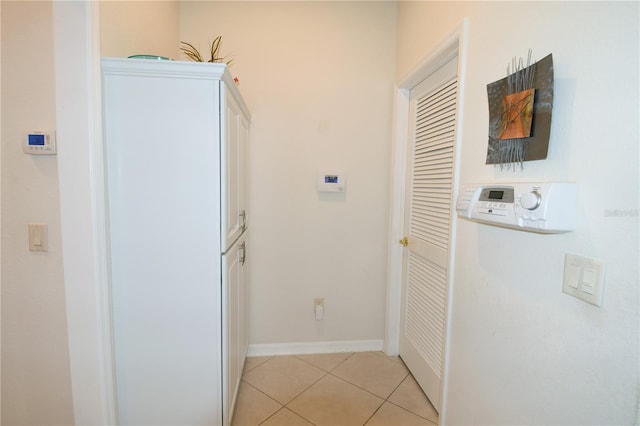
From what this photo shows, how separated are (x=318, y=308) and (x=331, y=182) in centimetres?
→ 100

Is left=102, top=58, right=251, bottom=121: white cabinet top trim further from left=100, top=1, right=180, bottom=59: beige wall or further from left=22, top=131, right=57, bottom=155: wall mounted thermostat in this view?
left=22, top=131, right=57, bottom=155: wall mounted thermostat

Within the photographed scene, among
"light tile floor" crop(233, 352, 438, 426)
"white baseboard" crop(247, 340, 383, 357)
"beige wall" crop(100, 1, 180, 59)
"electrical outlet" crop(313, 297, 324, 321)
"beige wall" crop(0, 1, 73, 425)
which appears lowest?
"light tile floor" crop(233, 352, 438, 426)

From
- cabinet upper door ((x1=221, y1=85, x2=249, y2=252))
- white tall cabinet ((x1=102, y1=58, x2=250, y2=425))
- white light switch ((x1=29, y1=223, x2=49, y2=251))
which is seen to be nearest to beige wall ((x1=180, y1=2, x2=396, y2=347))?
cabinet upper door ((x1=221, y1=85, x2=249, y2=252))

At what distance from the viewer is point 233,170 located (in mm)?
1507

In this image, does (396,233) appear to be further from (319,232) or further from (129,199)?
(129,199)

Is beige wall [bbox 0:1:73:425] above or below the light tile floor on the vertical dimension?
above

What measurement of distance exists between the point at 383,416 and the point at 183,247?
1.50 meters

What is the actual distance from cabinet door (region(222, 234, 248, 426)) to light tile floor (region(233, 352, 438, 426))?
244 mm

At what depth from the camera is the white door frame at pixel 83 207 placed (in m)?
1.11

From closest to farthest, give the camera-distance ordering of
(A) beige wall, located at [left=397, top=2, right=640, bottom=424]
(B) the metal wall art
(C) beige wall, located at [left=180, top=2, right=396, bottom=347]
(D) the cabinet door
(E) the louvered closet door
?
1. (A) beige wall, located at [left=397, top=2, right=640, bottom=424]
2. (B) the metal wall art
3. (D) the cabinet door
4. (E) the louvered closet door
5. (C) beige wall, located at [left=180, top=2, right=396, bottom=347]

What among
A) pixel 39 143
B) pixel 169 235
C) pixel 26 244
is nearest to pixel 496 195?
pixel 169 235

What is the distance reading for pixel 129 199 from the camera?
1.25 m

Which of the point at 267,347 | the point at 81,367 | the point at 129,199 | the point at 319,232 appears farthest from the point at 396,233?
the point at 81,367

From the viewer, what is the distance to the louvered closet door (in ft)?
5.27
